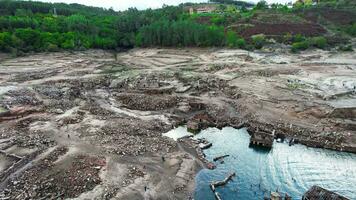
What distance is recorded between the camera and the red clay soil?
4722 inches

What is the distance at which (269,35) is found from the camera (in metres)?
118

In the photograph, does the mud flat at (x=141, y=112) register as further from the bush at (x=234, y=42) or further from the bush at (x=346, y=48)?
the bush at (x=234, y=42)

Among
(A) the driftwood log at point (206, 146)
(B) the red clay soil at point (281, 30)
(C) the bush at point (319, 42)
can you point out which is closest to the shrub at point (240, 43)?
(B) the red clay soil at point (281, 30)

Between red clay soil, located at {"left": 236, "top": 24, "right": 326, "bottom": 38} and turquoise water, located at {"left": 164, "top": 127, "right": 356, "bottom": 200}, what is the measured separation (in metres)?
84.5

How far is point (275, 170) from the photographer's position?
37031mm

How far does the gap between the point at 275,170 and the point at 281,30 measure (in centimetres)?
9797

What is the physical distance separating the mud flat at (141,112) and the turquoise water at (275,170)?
6.77ft

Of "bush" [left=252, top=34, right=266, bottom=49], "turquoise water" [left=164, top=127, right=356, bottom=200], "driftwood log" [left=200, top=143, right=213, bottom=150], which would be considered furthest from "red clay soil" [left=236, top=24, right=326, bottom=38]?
"driftwood log" [left=200, top=143, right=213, bottom=150]

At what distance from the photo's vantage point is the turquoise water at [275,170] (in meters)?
32.7

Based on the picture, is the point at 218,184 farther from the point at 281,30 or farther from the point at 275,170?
the point at 281,30

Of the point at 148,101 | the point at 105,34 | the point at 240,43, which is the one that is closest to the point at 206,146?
the point at 148,101

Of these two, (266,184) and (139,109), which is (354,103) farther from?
(139,109)

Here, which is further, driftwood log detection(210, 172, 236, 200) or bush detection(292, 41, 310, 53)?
bush detection(292, 41, 310, 53)

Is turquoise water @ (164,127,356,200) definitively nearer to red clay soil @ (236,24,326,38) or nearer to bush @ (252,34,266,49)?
bush @ (252,34,266,49)
